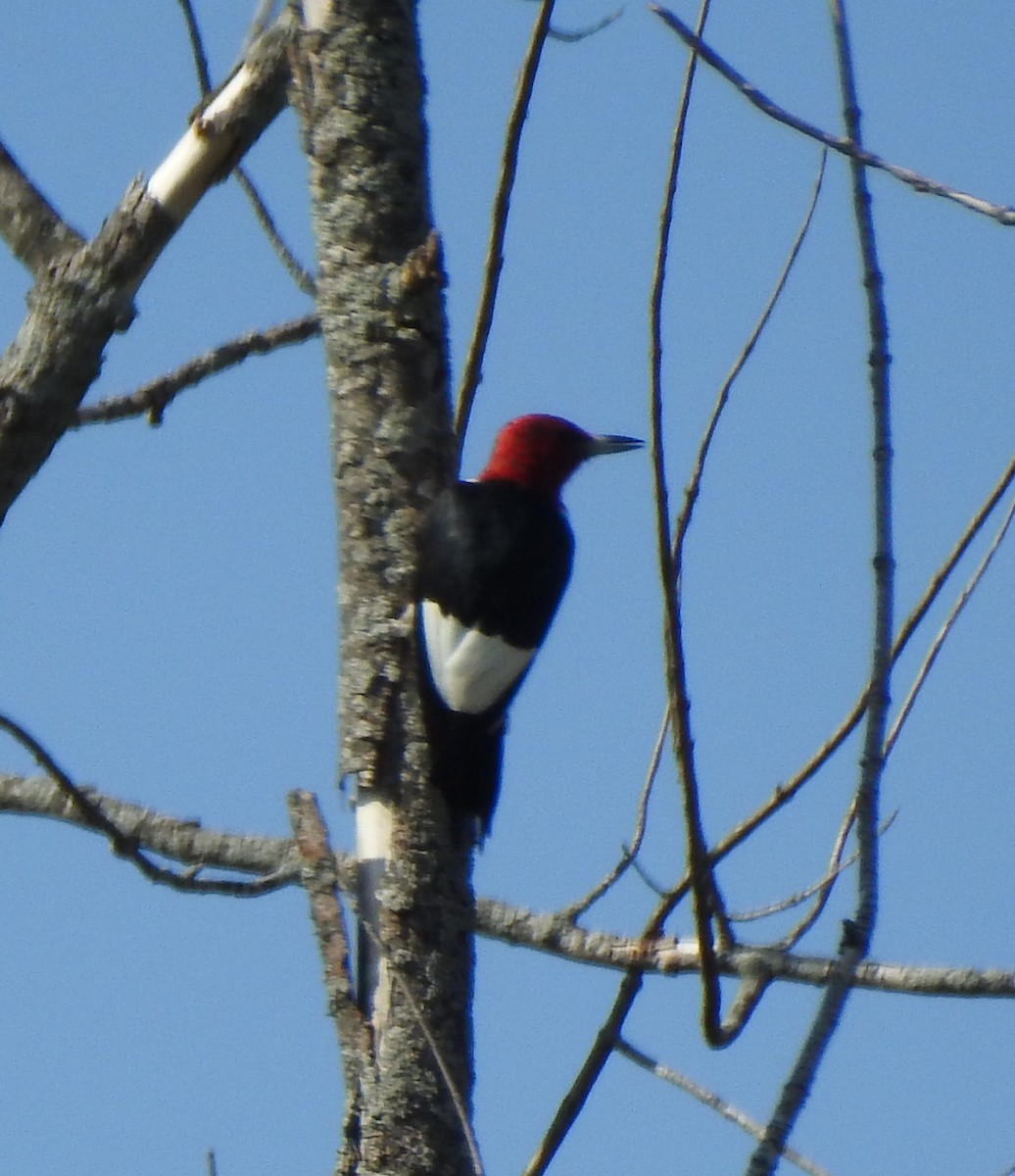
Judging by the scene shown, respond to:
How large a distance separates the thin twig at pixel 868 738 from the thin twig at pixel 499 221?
0.63 m

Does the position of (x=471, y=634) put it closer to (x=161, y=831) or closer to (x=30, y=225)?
(x=161, y=831)

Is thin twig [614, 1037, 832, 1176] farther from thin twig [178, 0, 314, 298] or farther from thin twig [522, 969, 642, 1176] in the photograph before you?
thin twig [178, 0, 314, 298]

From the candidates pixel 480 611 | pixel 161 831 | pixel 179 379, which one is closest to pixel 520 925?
pixel 480 611

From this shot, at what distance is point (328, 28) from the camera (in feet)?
9.78

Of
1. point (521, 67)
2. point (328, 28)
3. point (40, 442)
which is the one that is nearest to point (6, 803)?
point (40, 442)

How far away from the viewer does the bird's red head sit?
4.17 m

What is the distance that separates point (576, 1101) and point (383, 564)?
1.16 m

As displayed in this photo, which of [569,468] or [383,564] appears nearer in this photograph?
[383,564]

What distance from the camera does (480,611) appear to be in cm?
331


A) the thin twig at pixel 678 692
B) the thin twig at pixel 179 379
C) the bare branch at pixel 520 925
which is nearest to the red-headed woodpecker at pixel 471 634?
the bare branch at pixel 520 925

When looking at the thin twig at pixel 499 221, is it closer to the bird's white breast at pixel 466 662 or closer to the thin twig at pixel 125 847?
the bird's white breast at pixel 466 662

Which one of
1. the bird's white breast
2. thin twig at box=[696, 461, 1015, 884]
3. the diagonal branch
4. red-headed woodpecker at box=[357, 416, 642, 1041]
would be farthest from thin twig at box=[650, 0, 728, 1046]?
the diagonal branch

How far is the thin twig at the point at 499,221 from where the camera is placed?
245 centimetres

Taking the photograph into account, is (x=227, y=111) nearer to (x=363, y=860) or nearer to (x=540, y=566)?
(x=540, y=566)
